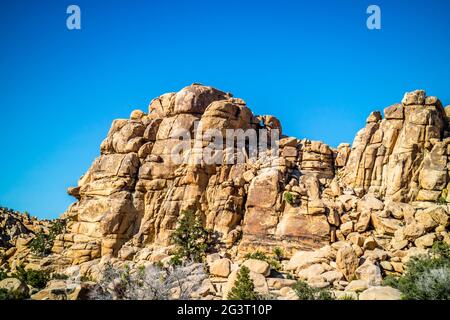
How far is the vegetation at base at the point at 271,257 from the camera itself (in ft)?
115

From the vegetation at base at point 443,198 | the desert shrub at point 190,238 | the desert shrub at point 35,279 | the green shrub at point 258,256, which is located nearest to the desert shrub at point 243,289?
the green shrub at point 258,256

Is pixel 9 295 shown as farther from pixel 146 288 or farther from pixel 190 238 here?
pixel 190 238

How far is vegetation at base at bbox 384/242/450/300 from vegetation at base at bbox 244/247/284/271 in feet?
32.6

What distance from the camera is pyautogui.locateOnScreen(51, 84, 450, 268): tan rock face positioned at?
38250 mm

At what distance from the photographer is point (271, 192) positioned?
4109 cm

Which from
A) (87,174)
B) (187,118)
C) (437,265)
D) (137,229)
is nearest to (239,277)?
(437,265)

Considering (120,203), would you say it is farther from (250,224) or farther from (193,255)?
(250,224)

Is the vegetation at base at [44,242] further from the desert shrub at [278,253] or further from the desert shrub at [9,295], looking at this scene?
the desert shrub at [278,253]

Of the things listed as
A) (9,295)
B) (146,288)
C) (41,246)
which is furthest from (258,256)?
(41,246)

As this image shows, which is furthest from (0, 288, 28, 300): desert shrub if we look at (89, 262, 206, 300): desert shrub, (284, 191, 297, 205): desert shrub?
(284, 191, 297, 205): desert shrub

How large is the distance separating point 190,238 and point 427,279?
22.3m
